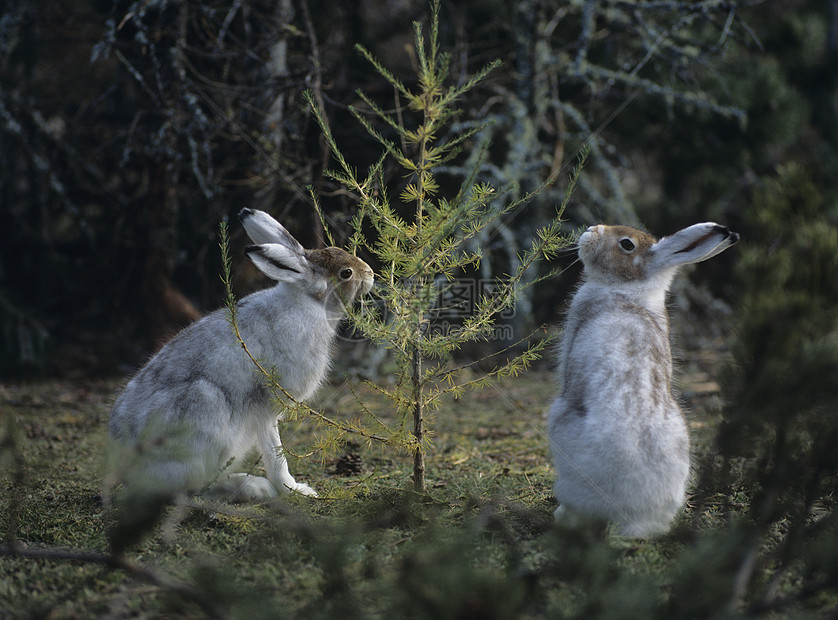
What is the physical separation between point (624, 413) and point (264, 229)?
195 cm

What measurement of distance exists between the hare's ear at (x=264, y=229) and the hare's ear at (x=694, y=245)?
178cm

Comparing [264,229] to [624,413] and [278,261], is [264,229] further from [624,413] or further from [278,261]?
[624,413]

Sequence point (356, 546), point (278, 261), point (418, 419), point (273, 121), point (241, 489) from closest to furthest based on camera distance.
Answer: point (356, 546), point (418, 419), point (278, 261), point (241, 489), point (273, 121)

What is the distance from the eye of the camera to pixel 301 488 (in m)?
3.59

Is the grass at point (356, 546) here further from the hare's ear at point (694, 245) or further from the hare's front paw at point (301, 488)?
the hare's ear at point (694, 245)

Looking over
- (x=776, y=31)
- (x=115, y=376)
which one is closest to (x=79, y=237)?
(x=115, y=376)

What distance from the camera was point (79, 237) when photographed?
23.6 feet

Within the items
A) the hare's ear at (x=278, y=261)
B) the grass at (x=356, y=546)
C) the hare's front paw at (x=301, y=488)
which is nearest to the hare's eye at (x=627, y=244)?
the grass at (x=356, y=546)

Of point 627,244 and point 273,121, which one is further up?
point 273,121

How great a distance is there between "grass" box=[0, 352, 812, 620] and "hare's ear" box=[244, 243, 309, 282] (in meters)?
0.73

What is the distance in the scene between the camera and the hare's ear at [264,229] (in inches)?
143

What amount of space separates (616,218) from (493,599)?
5.58 metres

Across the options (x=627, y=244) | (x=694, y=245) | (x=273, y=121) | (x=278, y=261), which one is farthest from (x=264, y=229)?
(x=273, y=121)

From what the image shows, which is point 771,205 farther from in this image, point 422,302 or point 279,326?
point 279,326
